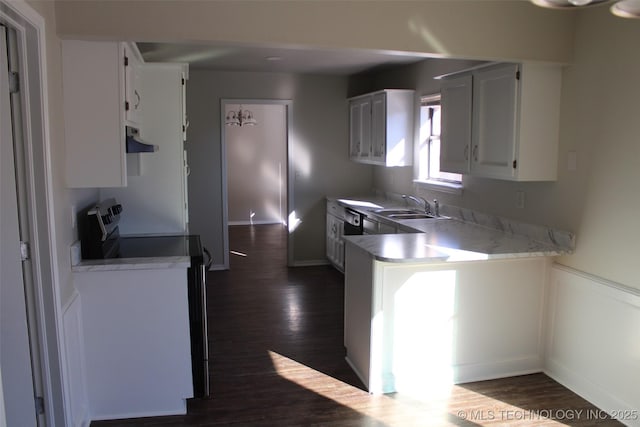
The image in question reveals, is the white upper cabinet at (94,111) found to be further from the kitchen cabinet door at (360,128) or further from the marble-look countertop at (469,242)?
the kitchen cabinet door at (360,128)

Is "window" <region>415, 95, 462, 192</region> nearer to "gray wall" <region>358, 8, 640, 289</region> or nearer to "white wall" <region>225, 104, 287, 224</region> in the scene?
"gray wall" <region>358, 8, 640, 289</region>

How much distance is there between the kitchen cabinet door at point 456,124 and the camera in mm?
3725

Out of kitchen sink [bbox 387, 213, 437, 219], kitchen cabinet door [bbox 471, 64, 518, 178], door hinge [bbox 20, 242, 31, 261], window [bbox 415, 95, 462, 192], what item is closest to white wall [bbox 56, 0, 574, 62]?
kitchen cabinet door [bbox 471, 64, 518, 178]

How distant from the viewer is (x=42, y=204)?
2.28 m

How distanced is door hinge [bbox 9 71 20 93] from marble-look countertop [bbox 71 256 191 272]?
3.17 feet

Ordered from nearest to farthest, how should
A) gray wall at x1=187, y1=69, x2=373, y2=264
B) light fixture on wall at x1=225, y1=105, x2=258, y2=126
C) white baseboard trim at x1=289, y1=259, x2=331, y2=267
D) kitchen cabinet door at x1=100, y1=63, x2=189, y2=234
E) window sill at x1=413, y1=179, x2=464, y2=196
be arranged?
kitchen cabinet door at x1=100, y1=63, x2=189, y2=234 < window sill at x1=413, y1=179, x2=464, y2=196 < gray wall at x1=187, y1=69, x2=373, y2=264 < white baseboard trim at x1=289, y1=259, x2=331, y2=267 < light fixture on wall at x1=225, y1=105, x2=258, y2=126

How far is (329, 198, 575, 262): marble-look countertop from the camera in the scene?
3.06 metres

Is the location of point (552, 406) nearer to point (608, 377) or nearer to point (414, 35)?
point (608, 377)

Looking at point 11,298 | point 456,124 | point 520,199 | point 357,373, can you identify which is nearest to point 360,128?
point 456,124

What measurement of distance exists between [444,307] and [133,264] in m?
1.87

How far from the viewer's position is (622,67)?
2844 millimetres

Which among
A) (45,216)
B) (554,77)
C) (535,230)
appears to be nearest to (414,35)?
(554,77)

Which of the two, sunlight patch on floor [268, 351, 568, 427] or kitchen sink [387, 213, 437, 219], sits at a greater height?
kitchen sink [387, 213, 437, 219]

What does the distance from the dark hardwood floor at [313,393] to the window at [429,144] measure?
161 centimetres
